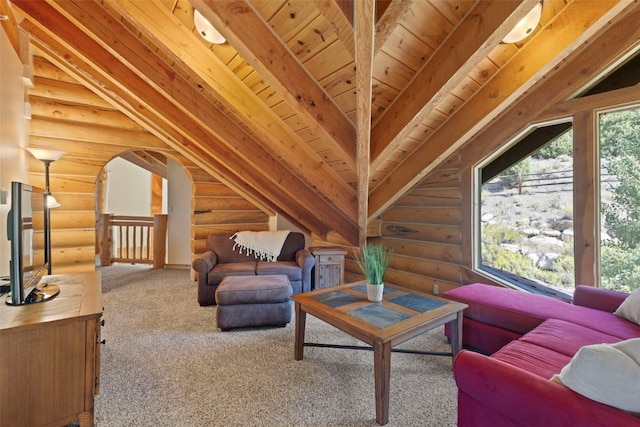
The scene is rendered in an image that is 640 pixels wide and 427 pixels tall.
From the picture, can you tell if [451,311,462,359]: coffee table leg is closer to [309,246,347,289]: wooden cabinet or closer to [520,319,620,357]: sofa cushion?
[520,319,620,357]: sofa cushion

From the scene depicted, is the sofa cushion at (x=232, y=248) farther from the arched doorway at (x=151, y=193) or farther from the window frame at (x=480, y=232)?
the window frame at (x=480, y=232)

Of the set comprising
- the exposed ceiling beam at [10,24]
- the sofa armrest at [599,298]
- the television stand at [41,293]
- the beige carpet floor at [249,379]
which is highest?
the exposed ceiling beam at [10,24]

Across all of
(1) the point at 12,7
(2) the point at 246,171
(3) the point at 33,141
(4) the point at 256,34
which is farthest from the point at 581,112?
(3) the point at 33,141

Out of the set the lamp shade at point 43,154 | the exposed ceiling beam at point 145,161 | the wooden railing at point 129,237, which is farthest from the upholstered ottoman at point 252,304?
the exposed ceiling beam at point 145,161

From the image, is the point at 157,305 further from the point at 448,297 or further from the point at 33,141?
the point at 448,297

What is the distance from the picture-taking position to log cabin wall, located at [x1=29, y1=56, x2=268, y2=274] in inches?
146

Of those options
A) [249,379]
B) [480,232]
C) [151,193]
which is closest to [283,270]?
[249,379]

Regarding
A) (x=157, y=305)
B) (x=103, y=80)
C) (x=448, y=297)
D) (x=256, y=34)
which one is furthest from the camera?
(x=157, y=305)

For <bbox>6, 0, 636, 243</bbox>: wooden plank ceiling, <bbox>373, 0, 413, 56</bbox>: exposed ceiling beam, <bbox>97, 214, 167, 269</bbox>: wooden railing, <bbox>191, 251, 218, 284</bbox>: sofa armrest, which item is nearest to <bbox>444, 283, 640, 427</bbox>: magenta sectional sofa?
<bbox>6, 0, 636, 243</bbox>: wooden plank ceiling

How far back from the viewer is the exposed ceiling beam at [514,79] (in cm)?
181

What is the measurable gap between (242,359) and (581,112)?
347 cm

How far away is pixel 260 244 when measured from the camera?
4211 millimetres

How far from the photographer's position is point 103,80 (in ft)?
10.5

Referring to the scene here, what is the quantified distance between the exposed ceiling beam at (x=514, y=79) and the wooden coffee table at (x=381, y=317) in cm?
135
